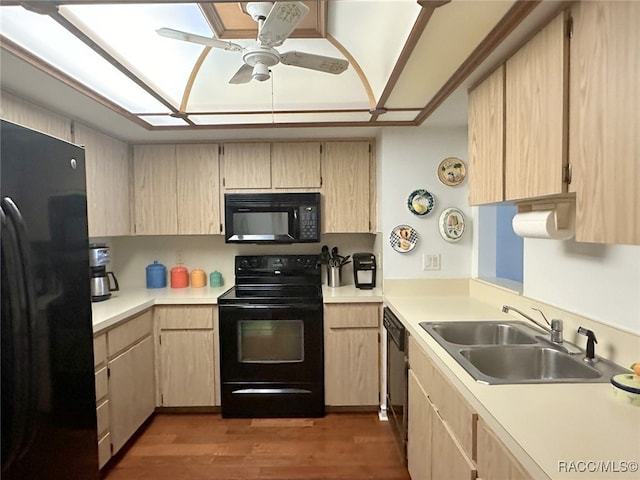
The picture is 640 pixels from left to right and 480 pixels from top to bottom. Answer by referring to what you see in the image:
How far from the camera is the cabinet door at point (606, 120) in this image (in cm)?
97

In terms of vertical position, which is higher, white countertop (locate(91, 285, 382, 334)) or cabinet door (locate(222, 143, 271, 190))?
cabinet door (locate(222, 143, 271, 190))

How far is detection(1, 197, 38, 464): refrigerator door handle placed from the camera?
1012 mm

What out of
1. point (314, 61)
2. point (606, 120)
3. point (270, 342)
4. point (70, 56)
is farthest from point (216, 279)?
point (606, 120)

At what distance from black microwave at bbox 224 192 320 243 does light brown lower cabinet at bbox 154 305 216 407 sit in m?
0.65

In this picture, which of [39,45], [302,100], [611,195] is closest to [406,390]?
[611,195]

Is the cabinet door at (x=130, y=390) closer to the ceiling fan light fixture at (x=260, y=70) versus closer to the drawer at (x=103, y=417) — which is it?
the drawer at (x=103, y=417)

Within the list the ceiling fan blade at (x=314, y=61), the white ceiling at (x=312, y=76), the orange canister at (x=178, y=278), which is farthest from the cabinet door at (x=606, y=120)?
the orange canister at (x=178, y=278)

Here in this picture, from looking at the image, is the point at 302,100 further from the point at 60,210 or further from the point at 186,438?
the point at 186,438

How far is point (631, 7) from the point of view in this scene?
964 mm

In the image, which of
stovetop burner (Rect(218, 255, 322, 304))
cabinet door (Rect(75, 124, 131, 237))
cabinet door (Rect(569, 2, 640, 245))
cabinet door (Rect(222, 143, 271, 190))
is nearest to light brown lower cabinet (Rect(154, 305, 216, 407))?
stovetop burner (Rect(218, 255, 322, 304))

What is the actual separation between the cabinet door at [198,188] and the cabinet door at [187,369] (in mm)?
843

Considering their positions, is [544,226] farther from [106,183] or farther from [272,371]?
[106,183]

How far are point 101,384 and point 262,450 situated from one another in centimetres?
105

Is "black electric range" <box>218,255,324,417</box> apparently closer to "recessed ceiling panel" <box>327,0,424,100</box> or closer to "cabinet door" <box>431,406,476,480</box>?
"cabinet door" <box>431,406,476,480</box>
